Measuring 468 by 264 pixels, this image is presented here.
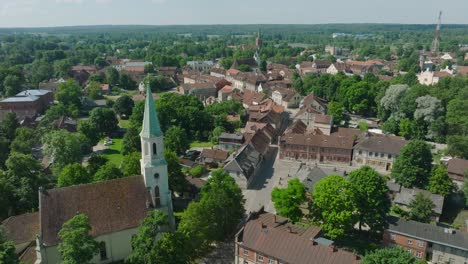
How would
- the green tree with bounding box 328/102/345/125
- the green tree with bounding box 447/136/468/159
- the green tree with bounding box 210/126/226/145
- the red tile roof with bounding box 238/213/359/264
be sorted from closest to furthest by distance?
the red tile roof with bounding box 238/213/359/264 → the green tree with bounding box 447/136/468/159 → the green tree with bounding box 210/126/226/145 → the green tree with bounding box 328/102/345/125

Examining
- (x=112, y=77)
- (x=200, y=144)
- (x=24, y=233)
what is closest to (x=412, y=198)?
(x=200, y=144)

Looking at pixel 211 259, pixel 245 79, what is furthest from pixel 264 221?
pixel 245 79

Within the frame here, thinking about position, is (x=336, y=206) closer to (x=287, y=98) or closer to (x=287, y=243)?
(x=287, y=243)

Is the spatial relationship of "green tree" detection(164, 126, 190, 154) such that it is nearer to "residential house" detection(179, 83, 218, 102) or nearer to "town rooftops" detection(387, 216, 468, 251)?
"town rooftops" detection(387, 216, 468, 251)

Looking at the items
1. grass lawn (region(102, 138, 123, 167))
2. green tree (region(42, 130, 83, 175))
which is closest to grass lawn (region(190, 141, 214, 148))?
grass lawn (region(102, 138, 123, 167))

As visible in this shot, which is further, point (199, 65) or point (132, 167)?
point (199, 65)
